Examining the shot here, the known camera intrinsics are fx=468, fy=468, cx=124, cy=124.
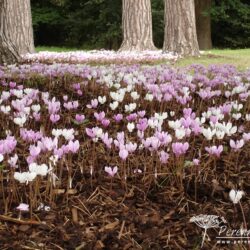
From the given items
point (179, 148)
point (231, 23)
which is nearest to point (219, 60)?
point (179, 148)

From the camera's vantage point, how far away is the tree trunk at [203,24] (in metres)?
26.2

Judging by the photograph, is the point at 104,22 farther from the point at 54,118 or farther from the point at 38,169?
the point at 38,169

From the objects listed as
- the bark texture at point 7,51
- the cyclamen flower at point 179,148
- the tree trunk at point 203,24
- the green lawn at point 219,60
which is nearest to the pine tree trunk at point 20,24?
the green lawn at point 219,60

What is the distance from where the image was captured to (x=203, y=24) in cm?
2656

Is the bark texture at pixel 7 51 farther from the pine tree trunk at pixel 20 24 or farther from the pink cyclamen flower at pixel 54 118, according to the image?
the pine tree trunk at pixel 20 24

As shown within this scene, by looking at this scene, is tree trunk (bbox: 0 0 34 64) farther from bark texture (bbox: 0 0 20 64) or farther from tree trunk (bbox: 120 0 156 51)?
bark texture (bbox: 0 0 20 64)

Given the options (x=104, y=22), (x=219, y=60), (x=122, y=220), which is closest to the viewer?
(x=122, y=220)

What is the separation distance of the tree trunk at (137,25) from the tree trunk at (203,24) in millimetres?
10770

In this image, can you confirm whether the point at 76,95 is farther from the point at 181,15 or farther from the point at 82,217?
the point at 181,15

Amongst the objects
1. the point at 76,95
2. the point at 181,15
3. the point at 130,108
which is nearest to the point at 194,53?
the point at 181,15

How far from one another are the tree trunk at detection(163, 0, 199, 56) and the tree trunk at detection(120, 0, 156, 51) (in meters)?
1.83

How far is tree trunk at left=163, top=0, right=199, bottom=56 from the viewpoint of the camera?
13781mm

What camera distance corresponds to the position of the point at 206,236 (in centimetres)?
215

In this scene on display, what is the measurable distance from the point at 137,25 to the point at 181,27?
7.58 feet
